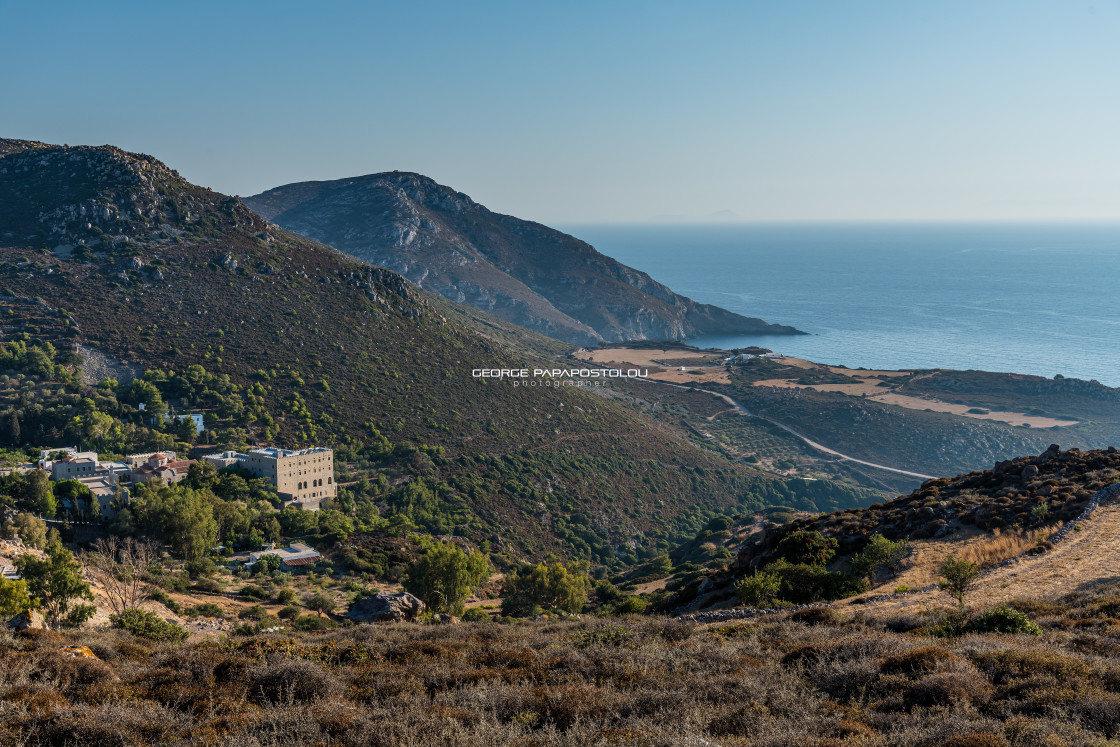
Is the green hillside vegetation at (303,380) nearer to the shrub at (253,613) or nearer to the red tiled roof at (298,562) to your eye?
the red tiled roof at (298,562)

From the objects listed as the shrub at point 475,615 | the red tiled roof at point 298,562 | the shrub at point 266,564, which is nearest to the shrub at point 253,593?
the shrub at point 266,564

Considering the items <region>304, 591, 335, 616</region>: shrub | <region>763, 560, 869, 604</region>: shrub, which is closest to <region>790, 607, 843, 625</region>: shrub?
<region>763, 560, 869, 604</region>: shrub

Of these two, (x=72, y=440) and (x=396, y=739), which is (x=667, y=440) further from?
(x=396, y=739)

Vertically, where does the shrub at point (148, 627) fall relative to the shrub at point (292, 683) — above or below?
below

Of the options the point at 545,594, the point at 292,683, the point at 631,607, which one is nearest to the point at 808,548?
the point at 631,607

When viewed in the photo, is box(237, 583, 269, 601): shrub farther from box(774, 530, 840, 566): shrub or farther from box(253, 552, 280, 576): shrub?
box(774, 530, 840, 566): shrub

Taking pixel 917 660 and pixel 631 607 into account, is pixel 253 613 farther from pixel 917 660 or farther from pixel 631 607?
pixel 917 660
